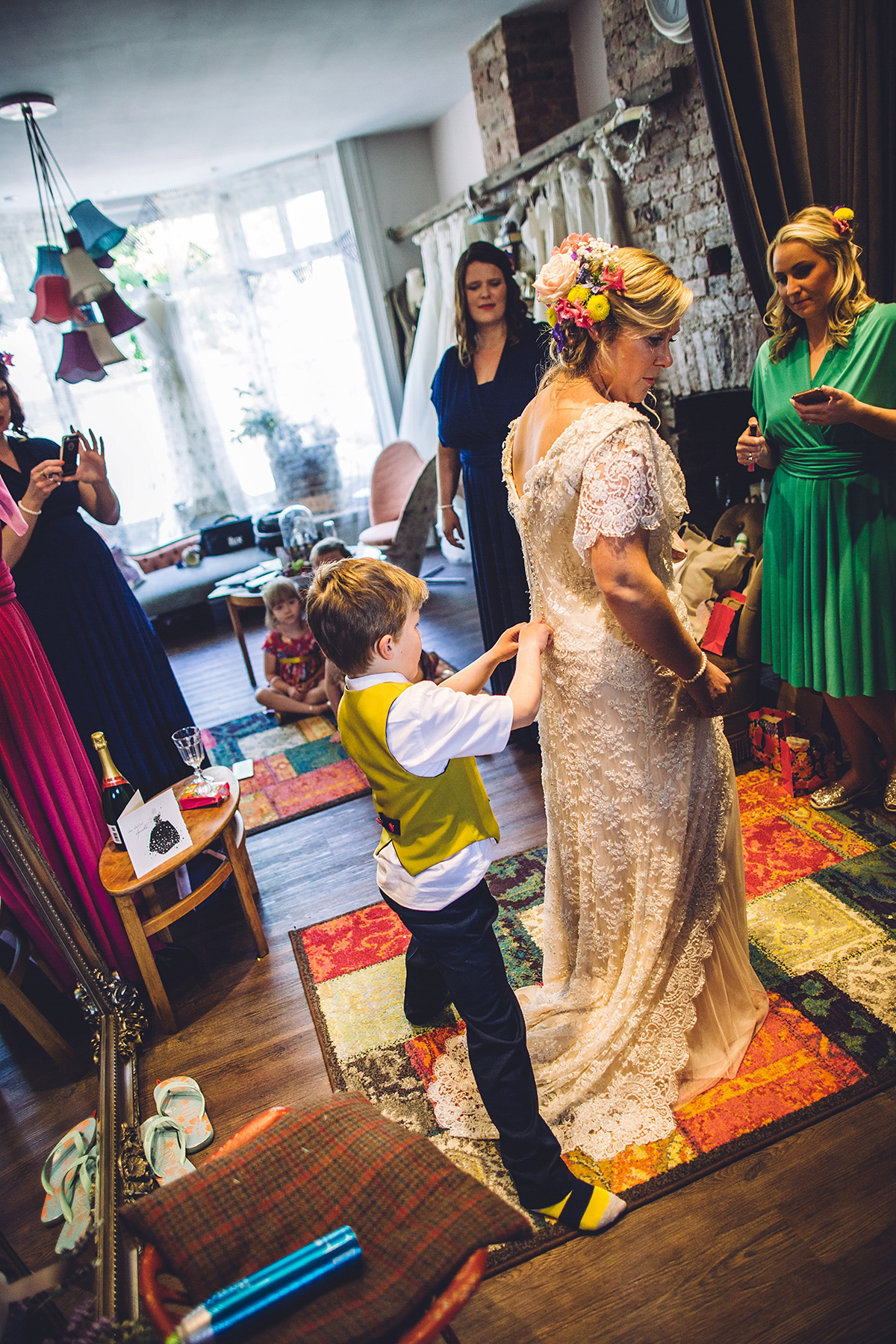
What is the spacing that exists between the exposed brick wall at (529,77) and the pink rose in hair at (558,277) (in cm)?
356

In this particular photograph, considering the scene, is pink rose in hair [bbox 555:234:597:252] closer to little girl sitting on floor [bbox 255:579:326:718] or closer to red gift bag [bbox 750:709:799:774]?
red gift bag [bbox 750:709:799:774]

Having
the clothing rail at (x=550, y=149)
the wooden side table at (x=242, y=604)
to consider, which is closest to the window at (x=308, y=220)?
the clothing rail at (x=550, y=149)

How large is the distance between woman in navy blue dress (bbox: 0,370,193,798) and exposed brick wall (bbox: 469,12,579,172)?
3.28m

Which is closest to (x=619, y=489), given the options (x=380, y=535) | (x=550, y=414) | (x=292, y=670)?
(x=550, y=414)

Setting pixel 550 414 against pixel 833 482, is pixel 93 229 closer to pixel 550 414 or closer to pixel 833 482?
pixel 550 414

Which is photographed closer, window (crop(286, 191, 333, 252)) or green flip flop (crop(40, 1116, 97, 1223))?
green flip flop (crop(40, 1116, 97, 1223))

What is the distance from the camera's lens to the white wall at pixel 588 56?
13.3ft

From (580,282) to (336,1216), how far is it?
149cm

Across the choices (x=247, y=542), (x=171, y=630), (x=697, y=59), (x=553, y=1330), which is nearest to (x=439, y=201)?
(x=247, y=542)

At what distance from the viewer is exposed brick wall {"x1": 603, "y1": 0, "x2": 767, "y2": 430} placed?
10.3 ft

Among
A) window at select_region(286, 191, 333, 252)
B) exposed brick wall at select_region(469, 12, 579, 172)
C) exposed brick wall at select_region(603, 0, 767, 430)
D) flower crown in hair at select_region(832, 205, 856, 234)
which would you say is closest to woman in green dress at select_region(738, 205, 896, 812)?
flower crown in hair at select_region(832, 205, 856, 234)

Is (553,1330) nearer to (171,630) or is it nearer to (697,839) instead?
(697,839)

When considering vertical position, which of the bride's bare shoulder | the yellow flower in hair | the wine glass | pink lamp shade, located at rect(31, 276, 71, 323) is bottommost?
the wine glass

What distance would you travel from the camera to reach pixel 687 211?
332 centimetres
